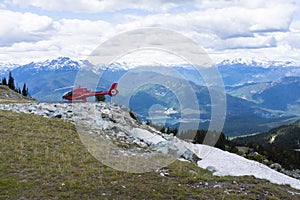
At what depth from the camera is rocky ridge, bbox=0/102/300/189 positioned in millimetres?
27302

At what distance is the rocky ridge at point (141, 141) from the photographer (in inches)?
1075

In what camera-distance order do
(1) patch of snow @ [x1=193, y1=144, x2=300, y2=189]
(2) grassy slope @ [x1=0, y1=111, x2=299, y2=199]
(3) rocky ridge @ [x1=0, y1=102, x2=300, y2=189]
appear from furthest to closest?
(3) rocky ridge @ [x1=0, y1=102, x2=300, y2=189]
(1) patch of snow @ [x1=193, y1=144, x2=300, y2=189]
(2) grassy slope @ [x1=0, y1=111, x2=299, y2=199]

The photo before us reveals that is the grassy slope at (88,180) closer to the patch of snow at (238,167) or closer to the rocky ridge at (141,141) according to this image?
the rocky ridge at (141,141)

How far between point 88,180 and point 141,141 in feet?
48.8

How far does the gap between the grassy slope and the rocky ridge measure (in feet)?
11.5

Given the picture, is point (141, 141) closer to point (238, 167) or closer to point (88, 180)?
point (238, 167)

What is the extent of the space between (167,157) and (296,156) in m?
135

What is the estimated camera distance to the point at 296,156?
470 feet

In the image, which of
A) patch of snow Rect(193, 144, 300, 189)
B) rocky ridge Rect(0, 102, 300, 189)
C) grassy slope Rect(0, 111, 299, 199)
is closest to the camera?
grassy slope Rect(0, 111, 299, 199)

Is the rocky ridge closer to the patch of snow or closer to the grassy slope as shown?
the patch of snow

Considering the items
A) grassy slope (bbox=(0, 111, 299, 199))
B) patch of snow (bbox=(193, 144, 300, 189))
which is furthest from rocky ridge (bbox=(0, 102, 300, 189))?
grassy slope (bbox=(0, 111, 299, 199))

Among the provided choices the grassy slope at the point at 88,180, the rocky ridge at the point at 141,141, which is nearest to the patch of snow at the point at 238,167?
the rocky ridge at the point at 141,141

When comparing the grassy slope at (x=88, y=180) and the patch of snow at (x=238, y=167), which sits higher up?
the grassy slope at (x=88, y=180)

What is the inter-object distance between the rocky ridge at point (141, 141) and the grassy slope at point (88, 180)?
3.49 m
